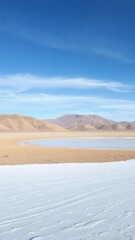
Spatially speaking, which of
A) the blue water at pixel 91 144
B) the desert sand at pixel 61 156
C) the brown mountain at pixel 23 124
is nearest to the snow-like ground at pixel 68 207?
the desert sand at pixel 61 156

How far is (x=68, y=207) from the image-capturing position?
5.68 meters

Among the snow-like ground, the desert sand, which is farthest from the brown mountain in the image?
the snow-like ground

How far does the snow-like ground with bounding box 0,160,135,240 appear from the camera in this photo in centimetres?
433

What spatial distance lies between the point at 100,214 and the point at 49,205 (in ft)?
3.44

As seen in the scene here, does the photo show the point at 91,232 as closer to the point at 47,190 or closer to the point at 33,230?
the point at 33,230

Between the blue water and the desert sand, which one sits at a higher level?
the blue water

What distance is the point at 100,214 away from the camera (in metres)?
5.21

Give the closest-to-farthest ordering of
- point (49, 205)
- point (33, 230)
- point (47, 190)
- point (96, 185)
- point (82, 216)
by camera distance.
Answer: point (33, 230) → point (82, 216) → point (49, 205) → point (47, 190) → point (96, 185)

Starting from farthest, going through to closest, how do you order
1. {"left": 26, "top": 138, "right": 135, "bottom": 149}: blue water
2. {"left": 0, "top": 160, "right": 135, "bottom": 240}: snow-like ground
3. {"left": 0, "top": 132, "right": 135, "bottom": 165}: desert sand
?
{"left": 26, "top": 138, "right": 135, "bottom": 149}: blue water → {"left": 0, "top": 132, "right": 135, "bottom": 165}: desert sand → {"left": 0, "top": 160, "right": 135, "bottom": 240}: snow-like ground

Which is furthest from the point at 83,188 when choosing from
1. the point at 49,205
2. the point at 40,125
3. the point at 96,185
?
the point at 40,125

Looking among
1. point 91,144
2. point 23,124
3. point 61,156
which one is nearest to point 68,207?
point 61,156

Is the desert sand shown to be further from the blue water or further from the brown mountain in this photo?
the brown mountain

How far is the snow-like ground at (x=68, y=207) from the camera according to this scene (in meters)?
4.33

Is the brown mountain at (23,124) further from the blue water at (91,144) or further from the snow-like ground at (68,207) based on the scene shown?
the snow-like ground at (68,207)
